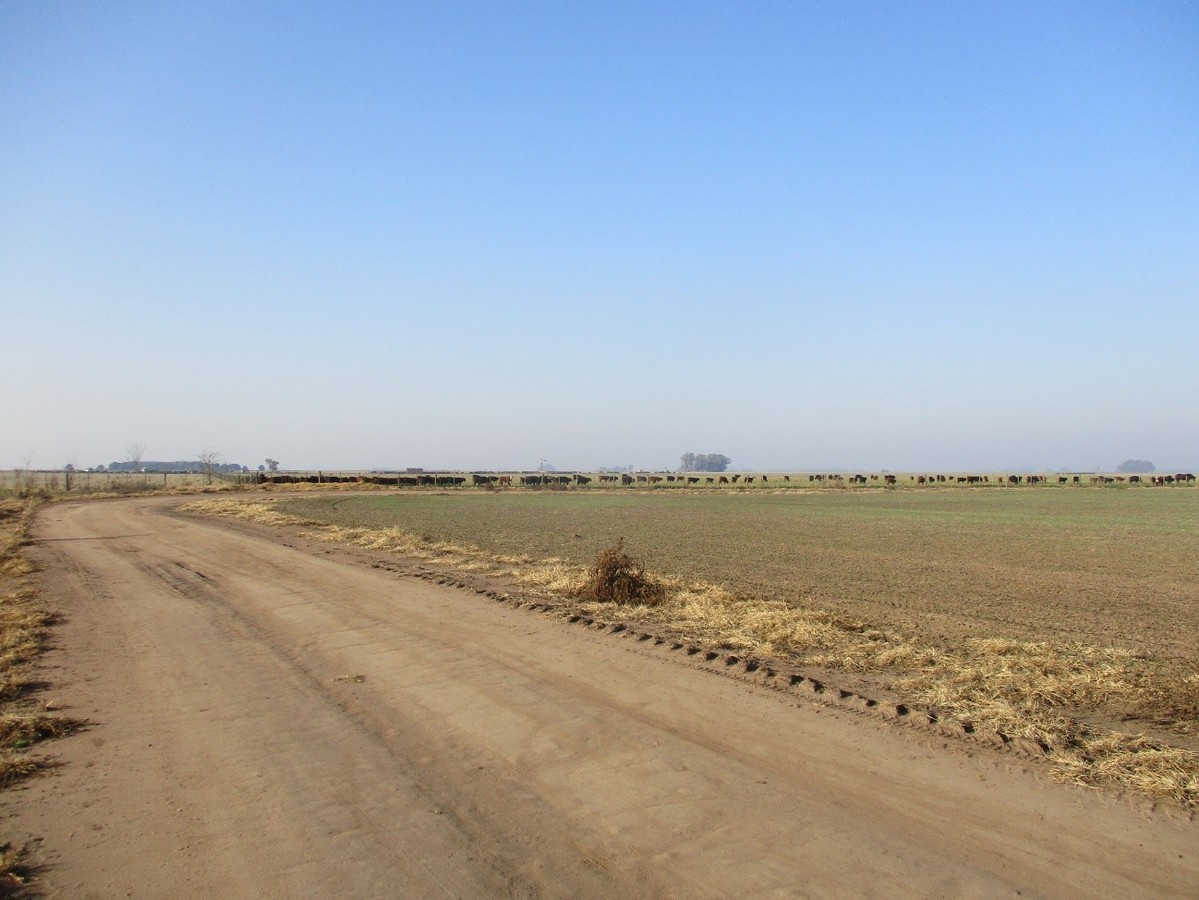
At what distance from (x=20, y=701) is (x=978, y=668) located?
10748 millimetres

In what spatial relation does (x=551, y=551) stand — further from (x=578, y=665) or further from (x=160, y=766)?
(x=160, y=766)

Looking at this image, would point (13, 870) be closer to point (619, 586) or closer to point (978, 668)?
point (978, 668)

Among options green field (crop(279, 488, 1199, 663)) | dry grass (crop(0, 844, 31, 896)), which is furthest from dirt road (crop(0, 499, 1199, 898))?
green field (crop(279, 488, 1199, 663))

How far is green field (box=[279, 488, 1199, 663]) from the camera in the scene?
12.9 m

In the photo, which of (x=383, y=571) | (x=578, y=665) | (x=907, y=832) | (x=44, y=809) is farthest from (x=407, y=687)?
(x=383, y=571)

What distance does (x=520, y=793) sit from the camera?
580 cm

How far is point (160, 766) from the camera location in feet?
20.9

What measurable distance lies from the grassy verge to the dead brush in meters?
8.52

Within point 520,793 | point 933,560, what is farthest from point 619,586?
point 933,560

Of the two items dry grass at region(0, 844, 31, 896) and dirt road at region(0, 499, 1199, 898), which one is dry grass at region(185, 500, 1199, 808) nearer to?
dirt road at region(0, 499, 1199, 898)

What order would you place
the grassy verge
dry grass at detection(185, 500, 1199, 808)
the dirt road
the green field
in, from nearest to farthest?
the dirt road
the grassy verge
dry grass at detection(185, 500, 1199, 808)
the green field

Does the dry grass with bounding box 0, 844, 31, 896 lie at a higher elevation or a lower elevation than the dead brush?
lower

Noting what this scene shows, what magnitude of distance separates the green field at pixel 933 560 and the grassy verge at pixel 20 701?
10.5 metres

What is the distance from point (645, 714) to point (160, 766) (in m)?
4.28
